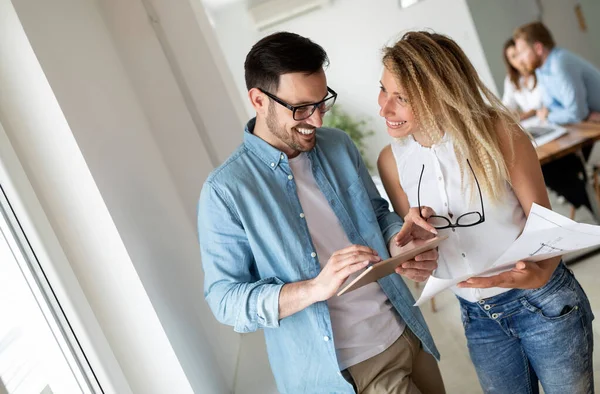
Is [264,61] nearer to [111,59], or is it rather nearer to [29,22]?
[29,22]

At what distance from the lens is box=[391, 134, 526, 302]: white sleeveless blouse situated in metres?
1.66

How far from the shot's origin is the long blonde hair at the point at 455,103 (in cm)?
160

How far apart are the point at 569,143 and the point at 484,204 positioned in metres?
2.56

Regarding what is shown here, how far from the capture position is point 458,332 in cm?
378

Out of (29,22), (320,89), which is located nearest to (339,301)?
(320,89)

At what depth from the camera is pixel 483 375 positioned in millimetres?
1802

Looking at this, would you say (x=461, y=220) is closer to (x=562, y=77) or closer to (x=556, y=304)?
(x=556, y=304)

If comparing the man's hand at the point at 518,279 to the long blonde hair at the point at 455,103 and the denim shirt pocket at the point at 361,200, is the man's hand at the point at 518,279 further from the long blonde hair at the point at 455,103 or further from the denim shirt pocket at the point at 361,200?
the denim shirt pocket at the point at 361,200

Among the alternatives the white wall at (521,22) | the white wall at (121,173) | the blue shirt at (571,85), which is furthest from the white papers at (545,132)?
the white wall at (521,22)

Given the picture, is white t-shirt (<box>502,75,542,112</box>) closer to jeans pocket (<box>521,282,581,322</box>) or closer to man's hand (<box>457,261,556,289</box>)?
jeans pocket (<box>521,282,581,322</box>)

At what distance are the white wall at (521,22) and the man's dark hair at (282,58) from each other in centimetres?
675

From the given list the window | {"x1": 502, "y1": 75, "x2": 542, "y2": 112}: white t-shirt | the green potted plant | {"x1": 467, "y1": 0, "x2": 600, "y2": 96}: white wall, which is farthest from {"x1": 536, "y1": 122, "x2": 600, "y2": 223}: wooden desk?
{"x1": 467, "y1": 0, "x2": 600, "y2": 96}: white wall

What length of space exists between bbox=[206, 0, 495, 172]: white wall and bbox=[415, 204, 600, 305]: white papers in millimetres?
6176

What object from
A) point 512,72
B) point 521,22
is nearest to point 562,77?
point 512,72
